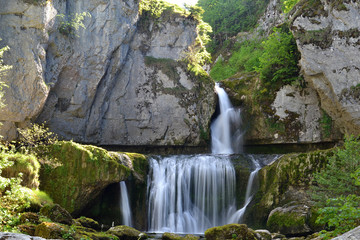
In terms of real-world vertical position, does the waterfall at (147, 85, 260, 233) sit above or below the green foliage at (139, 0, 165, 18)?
below

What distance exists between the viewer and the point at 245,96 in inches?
905

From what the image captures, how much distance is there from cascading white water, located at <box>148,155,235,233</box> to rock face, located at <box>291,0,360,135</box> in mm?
7050

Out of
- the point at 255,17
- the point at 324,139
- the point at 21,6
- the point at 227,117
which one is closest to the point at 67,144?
the point at 21,6

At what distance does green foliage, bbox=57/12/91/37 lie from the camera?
62.8ft

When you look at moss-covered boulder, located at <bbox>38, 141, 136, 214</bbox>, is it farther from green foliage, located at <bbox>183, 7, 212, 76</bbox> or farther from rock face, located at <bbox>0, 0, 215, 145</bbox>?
green foliage, located at <bbox>183, 7, 212, 76</bbox>

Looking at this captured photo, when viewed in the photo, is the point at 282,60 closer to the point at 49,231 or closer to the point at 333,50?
the point at 333,50

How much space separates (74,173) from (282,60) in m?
15.2

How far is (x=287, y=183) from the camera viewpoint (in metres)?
14.1

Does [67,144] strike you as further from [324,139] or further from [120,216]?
[324,139]

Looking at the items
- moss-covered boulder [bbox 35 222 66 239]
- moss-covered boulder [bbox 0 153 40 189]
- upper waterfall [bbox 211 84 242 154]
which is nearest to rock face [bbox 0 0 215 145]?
upper waterfall [bbox 211 84 242 154]

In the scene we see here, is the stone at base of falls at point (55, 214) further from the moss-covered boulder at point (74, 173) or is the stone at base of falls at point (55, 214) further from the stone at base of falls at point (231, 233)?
the stone at base of falls at point (231, 233)

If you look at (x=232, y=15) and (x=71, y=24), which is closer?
(x=71, y=24)

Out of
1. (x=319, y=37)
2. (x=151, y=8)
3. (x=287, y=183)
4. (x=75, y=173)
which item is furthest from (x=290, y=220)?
(x=151, y=8)

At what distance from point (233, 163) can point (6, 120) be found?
11.7 metres
